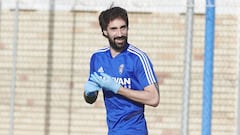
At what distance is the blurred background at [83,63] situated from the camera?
29.3 feet

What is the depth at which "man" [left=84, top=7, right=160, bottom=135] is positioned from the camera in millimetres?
5270

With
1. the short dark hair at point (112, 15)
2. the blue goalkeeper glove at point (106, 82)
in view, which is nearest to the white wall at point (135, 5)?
the short dark hair at point (112, 15)

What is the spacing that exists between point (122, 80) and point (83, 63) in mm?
3841

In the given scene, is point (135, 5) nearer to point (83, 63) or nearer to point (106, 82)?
point (83, 63)

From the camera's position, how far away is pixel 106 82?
5246 mm

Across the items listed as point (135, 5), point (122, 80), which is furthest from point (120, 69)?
point (135, 5)

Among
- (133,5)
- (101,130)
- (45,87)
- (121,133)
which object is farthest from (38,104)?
(121,133)

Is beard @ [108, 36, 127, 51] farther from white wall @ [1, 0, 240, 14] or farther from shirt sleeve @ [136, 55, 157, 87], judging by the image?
white wall @ [1, 0, 240, 14]

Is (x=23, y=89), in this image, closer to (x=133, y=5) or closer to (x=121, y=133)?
(x=133, y=5)

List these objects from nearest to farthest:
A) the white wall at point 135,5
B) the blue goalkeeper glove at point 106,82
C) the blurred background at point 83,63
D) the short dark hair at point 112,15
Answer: the blue goalkeeper glove at point 106,82, the short dark hair at point 112,15, the white wall at point 135,5, the blurred background at point 83,63

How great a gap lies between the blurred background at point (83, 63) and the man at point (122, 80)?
11.0 feet

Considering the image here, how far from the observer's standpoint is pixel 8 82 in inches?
368

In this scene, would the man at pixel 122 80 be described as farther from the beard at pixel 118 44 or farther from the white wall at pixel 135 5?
the white wall at pixel 135 5

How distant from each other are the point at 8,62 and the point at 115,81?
13.8 ft
